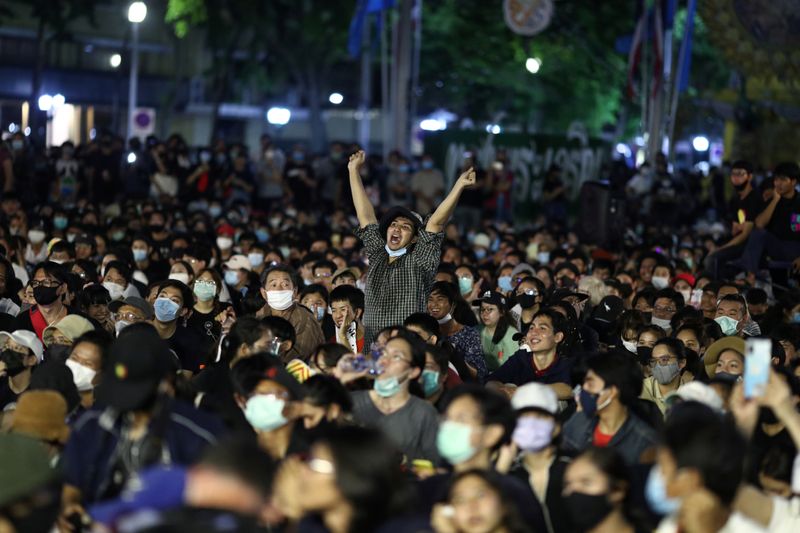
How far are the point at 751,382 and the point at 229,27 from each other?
34453mm

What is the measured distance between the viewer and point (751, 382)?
711cm

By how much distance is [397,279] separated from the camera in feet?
38.8

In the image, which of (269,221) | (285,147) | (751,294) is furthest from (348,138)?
(751,294)

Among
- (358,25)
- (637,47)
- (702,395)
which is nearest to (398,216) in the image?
(702,395)

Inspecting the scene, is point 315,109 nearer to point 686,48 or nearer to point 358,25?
point 358,25

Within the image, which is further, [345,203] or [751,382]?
[345,203]

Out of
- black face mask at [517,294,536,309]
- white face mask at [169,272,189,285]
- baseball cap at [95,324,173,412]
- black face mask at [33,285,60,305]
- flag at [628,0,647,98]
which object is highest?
flag at [628,0,647,98]

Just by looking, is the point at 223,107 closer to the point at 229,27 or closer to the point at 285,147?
the point at 285,147

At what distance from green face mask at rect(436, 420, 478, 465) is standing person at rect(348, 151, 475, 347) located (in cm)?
418

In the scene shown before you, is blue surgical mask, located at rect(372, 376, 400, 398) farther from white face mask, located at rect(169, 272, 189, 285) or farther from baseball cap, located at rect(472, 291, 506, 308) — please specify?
white face mask, located at rect(169, 272, 189, 285)

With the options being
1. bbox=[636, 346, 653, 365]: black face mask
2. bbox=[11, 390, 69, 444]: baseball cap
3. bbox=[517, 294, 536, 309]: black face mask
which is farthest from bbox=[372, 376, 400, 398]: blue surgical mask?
bbox=[517, 294, 536, 309]: black face mask

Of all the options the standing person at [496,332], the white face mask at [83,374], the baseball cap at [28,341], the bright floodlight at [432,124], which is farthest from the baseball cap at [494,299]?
the bright floodlight at [432,124]

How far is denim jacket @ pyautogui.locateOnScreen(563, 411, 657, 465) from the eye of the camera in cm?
840

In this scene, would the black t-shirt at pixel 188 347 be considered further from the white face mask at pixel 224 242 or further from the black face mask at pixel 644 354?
the white face mask at pixel 224 242
